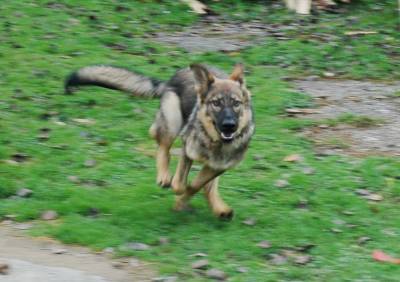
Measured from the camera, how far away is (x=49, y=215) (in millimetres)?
8102

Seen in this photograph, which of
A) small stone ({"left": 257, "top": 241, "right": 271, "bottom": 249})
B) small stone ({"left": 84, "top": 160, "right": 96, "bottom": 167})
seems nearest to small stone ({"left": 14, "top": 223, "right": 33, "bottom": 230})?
small stone ({"left": 84, "top": 160, "right": 96, "bottom": 167})

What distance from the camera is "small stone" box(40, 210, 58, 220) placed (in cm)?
807

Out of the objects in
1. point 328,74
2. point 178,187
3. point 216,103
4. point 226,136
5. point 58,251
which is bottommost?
point 58,251

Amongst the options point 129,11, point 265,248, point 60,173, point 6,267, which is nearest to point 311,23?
point 129,11

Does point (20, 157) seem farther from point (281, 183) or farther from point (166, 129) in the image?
point (281, 183)

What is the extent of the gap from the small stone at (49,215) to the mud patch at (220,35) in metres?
6.35

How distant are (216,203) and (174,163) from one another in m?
1.54

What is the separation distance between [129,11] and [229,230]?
8.83m

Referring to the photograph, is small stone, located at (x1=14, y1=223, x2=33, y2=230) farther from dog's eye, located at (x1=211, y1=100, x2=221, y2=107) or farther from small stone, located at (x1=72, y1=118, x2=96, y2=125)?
small stone, located at (x1=72, y1=118, x2=96, y2=125)

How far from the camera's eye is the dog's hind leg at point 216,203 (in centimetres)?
799

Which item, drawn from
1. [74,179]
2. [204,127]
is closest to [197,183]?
[204,127]

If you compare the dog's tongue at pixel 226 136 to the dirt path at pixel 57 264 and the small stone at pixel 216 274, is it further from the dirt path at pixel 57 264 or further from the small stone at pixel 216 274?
the dirt path at pixel 57 264

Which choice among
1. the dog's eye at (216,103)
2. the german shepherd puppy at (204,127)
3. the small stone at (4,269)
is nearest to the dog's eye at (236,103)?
the german shepherd puppy at (204,127)

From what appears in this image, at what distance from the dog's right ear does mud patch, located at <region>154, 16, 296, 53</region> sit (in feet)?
21.2
